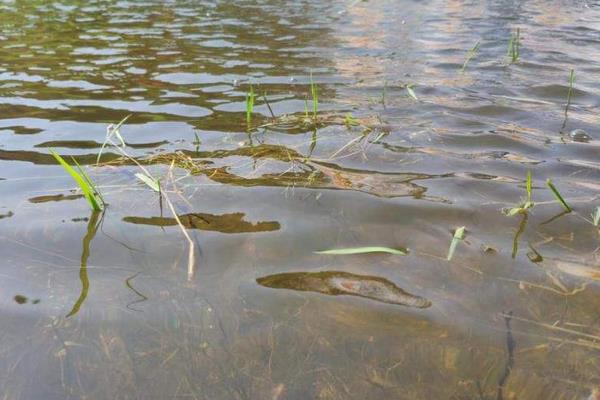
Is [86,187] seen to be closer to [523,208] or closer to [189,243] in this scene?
[189,243]

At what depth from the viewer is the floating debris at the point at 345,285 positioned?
1.56m

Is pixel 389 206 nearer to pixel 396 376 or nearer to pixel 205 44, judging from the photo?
pixel 396 376

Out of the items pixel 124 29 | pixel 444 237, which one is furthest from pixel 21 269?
pixel 124 29

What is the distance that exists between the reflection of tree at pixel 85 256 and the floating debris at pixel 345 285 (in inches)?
22.0

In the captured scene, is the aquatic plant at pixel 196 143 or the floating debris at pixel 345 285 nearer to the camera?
the floating debris at pixel 345 285

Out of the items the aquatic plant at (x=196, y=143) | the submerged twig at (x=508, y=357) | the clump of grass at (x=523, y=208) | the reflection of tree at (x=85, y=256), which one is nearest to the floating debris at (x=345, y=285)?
the submerged twig at (x=508, y=357)

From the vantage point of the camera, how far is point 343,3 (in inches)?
441

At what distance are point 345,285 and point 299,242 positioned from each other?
0.30 m

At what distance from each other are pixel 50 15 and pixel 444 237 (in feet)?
29.5

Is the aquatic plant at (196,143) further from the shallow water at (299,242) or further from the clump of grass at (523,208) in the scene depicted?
the clump of grass at (523,208)

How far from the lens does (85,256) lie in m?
1.80

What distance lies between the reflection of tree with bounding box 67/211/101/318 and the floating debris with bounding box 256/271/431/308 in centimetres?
56

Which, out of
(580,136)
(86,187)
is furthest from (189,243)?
(580,136)

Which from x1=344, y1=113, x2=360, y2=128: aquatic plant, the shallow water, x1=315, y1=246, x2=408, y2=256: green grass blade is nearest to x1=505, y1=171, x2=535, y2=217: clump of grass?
the shallow water
